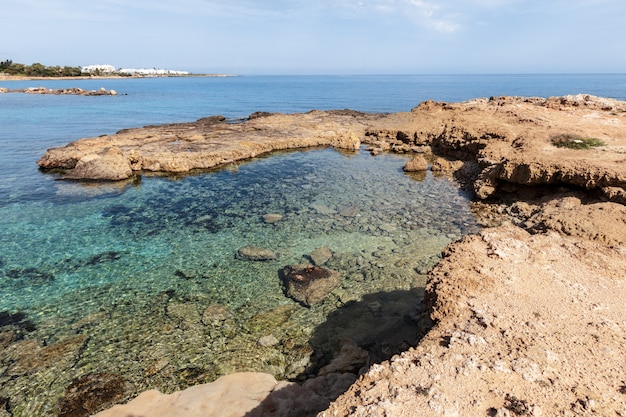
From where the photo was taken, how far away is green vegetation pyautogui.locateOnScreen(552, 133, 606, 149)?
19.4 m

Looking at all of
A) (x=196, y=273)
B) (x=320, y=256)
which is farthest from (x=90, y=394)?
(x=320, y=256)

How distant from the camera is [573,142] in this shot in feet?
65.6

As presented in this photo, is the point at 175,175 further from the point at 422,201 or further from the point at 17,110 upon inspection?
the point at 17,110

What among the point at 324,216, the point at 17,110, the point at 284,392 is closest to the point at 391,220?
the point at 324,216

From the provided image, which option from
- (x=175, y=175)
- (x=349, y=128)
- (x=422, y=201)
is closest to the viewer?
(x=422, y=201)

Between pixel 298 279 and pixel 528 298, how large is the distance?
6.99m

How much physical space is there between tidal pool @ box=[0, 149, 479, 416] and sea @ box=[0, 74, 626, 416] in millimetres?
48

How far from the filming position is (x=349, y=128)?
38.1 m

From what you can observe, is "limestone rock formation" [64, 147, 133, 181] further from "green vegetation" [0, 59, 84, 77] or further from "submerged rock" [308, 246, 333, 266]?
"green vegetation" [0, 59, 84, 77]

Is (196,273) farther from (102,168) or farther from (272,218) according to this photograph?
(102,168)

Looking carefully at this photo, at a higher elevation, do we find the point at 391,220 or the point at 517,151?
the point at 517,151

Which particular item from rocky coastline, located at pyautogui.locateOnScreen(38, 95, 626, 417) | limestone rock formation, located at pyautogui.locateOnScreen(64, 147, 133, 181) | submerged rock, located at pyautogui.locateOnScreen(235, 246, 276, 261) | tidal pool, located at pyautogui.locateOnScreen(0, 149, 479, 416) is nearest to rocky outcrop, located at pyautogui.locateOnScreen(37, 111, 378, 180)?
limestone rock formation, located at pyautogui.locateOnScreen(64, 147, 133, 181)

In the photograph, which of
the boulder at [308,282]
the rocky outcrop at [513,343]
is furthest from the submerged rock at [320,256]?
the rocky outcrop at [513,343]

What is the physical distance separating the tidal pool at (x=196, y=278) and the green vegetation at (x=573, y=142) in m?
6.18
